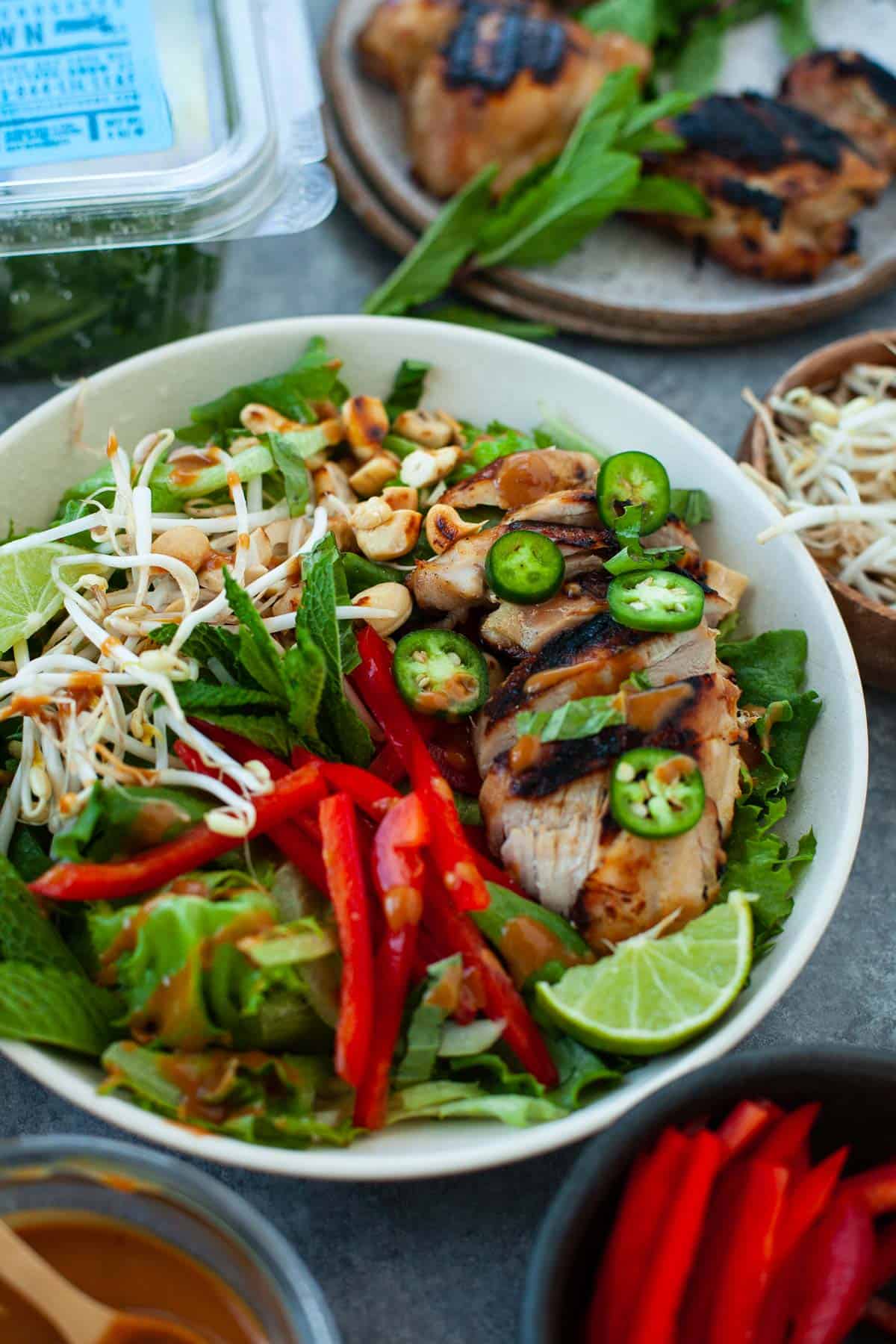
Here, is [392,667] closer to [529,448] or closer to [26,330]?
[529,448]

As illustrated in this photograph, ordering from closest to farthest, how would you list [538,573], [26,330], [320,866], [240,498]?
[320,866], [538,573], [240,498], [26,330]

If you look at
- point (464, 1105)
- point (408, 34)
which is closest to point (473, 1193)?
point (464, 1105)

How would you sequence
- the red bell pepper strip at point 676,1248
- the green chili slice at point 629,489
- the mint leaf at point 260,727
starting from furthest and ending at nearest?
the green chili slice at point 629,489
the mint leaf at point 260,727
the red bell pepper strip at point 676,1248

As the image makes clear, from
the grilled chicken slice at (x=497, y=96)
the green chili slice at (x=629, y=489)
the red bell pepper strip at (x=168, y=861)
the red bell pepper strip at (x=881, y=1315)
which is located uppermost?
the grilled chicken slice at (x=497, y=96)

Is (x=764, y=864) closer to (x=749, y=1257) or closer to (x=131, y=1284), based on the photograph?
(x=749, y=1257)

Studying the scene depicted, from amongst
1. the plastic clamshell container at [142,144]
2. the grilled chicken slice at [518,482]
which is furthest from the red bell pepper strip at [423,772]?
the plastic clamshell container at [142,144]

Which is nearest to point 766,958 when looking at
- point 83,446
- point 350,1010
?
point 350,1010

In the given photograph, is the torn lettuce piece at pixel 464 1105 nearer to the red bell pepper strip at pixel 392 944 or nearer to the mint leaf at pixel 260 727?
the red bell pepper strip at pixel 392 944
